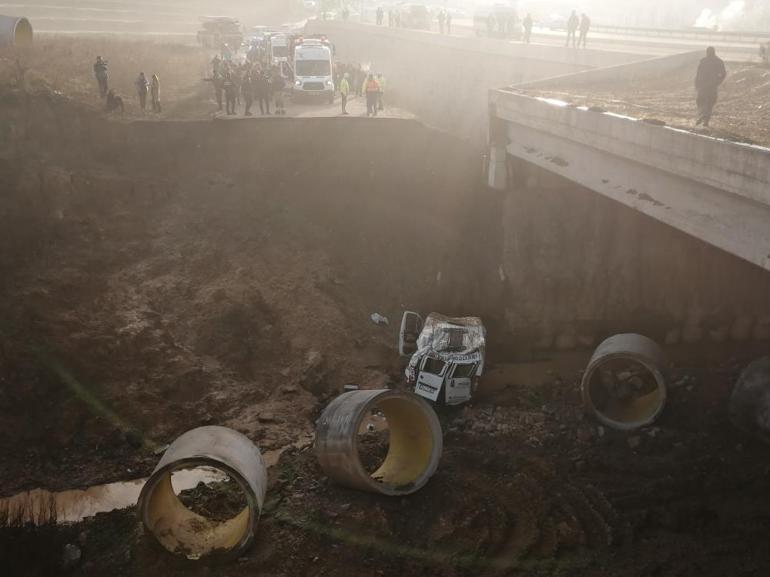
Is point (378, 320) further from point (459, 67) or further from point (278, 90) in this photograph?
point (459, 67)

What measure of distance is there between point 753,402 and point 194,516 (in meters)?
11.0

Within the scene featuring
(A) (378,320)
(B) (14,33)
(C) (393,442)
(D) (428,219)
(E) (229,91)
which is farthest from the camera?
(B) (14,33)

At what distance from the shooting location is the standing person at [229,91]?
30438 mm

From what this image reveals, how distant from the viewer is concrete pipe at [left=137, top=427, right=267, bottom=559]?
12.8 metres

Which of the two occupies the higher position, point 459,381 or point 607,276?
point 607,276

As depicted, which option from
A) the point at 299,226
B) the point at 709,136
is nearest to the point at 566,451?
the point at 709,136

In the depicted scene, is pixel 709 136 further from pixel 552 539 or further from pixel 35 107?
pixel 35 107

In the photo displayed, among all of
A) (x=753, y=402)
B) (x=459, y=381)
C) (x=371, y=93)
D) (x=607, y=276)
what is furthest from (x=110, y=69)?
(x=753, y=402)

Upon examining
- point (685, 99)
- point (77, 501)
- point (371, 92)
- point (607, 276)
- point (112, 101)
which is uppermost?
point (685, 99)

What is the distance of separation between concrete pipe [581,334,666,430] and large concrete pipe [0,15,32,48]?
101ft

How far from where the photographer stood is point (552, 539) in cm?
1340

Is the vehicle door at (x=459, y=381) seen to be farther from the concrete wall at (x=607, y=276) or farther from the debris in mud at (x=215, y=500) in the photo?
the debris in mud at (x=215, y=500)

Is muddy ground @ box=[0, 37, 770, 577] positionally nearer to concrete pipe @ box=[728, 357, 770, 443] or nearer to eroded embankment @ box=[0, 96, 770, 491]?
eroded embankment @ box=[0, 96, 770, 491]

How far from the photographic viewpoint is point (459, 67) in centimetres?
4253
